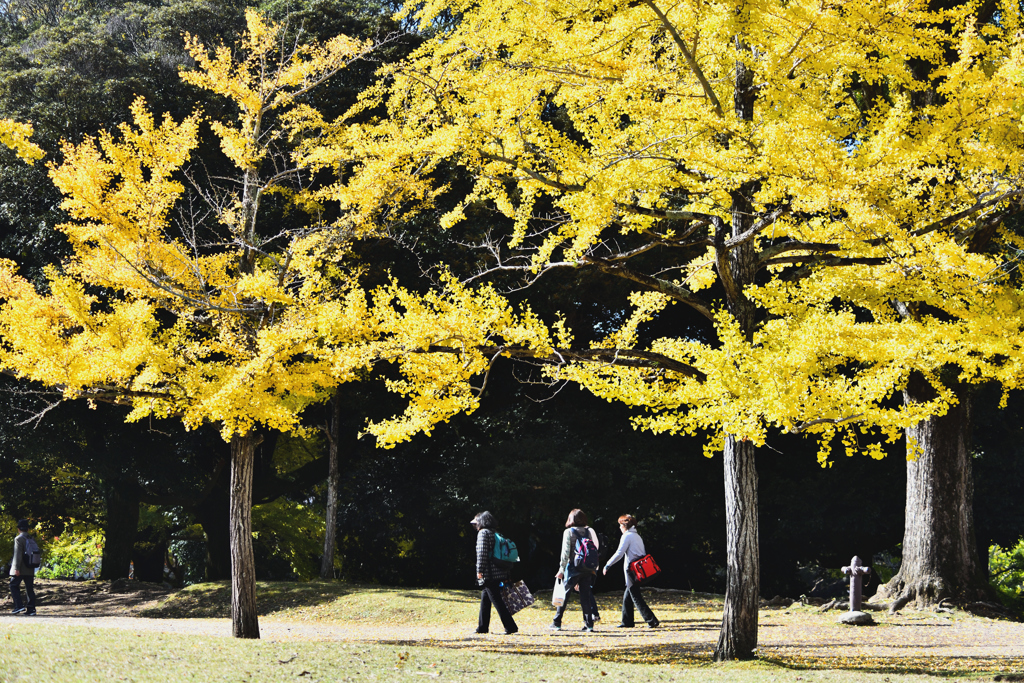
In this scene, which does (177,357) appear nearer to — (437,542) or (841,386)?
(841,386)

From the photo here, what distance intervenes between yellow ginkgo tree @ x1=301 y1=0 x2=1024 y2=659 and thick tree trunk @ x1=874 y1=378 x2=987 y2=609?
3.23m

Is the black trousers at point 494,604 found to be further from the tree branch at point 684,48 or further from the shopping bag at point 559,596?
the tree branch at point 684,48

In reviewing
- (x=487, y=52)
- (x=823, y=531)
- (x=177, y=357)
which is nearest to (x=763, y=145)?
(x=487, y=52)

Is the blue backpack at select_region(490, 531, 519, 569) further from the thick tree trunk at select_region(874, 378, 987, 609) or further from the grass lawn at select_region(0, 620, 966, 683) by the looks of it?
the thick tree trunk at select_region(874, 378, 987, 609)

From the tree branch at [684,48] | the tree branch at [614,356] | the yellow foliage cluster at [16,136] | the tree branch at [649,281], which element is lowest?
the tree branch at [614,356]

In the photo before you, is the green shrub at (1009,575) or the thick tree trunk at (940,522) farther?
the green shrub at (1009,575)

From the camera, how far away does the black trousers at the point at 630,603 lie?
9.78 meters

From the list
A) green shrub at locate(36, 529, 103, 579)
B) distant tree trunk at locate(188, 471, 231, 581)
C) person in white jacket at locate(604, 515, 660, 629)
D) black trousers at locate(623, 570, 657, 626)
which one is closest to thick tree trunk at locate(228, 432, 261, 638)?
person in white jacket at locate(604, 515, 660, 629)

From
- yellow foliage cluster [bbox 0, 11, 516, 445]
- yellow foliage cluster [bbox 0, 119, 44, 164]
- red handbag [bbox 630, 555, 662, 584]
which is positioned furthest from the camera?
red handbag [bbox 630, 555, 662, 584]

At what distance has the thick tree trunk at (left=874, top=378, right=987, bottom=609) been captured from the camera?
11.0m

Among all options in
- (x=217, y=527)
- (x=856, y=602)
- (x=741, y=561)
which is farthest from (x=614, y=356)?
(x=217, y=527)

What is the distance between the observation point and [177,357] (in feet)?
30.2

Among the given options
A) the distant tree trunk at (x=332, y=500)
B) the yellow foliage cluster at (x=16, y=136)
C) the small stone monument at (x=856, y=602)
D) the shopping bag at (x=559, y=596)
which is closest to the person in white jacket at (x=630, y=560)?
the shopping bag at (x=559, y=596)

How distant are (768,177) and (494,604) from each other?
5.44m
